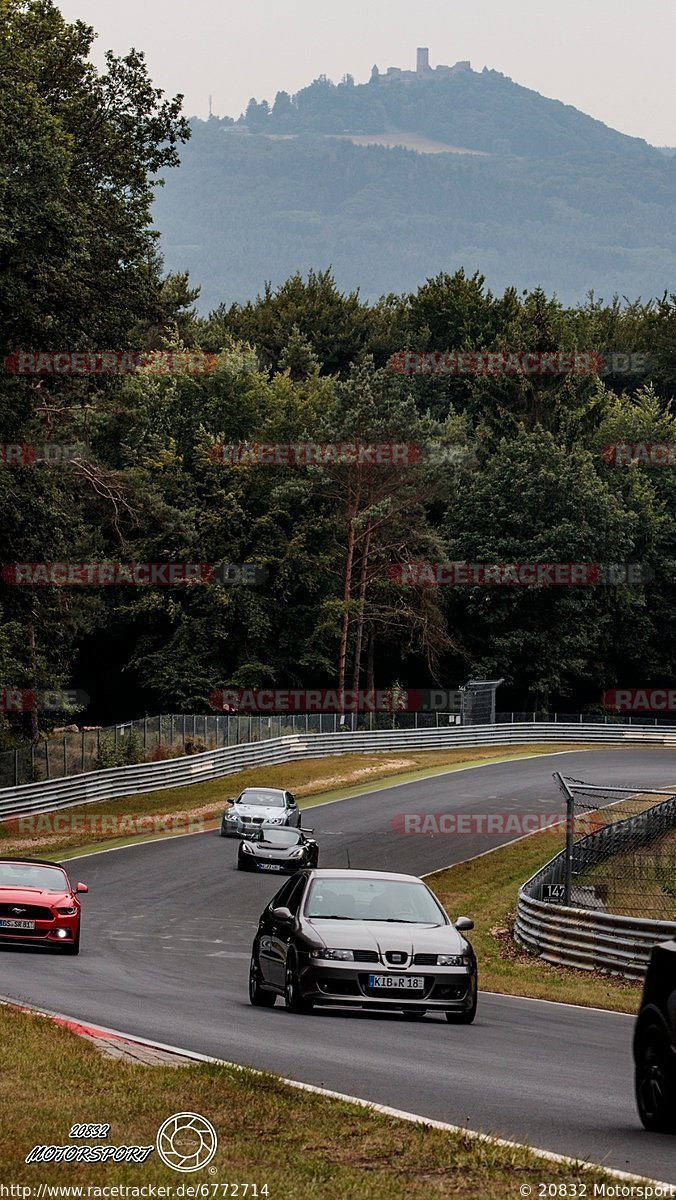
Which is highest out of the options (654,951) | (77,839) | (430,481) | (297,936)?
(430,481)

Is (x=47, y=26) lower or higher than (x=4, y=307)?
higher

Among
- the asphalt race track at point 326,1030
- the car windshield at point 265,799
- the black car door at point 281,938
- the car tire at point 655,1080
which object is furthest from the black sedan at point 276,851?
the car tire at point 655,1080

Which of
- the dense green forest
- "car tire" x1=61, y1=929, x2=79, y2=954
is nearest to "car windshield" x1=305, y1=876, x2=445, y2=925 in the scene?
"car tire" x1=61, y1=929, x2=79, y2=954

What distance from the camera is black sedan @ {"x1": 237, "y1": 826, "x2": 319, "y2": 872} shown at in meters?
35.9

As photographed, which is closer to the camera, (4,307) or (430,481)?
(4,307)

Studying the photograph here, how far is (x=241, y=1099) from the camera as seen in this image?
8.86 meters

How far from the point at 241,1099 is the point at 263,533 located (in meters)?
66.8

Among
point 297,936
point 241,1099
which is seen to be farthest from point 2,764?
point 241,1099

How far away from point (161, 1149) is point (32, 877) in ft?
51.0

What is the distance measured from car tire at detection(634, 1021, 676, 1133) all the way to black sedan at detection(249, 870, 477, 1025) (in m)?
5.78

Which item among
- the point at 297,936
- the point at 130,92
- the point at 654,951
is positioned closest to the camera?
the point at 654,951

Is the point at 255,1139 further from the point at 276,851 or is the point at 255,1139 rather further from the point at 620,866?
the point at 276,851

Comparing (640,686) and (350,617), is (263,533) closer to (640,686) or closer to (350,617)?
(350,617)

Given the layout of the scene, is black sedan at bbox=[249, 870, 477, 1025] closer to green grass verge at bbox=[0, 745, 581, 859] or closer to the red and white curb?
the red and white curb
